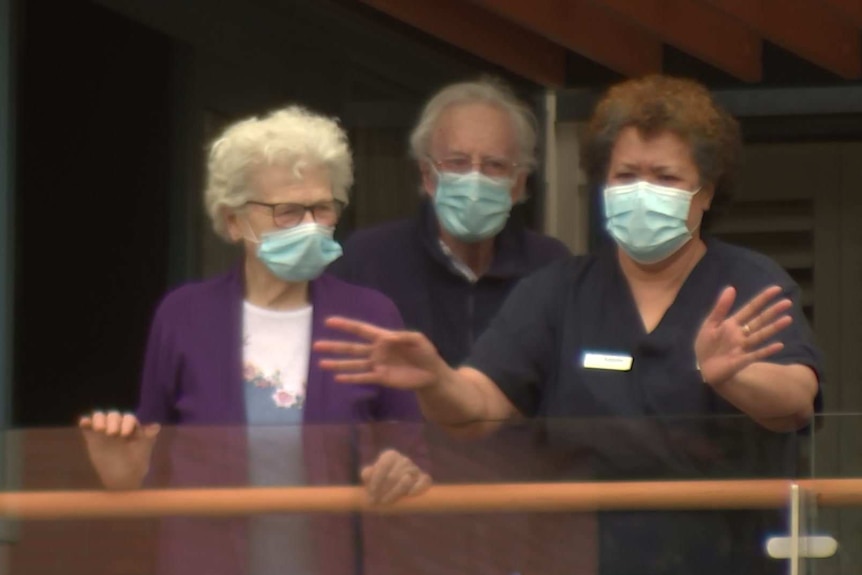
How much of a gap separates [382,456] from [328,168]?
76cm

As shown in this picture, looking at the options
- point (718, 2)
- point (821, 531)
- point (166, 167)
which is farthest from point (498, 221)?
point (166, 167)

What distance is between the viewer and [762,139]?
23.5 feet

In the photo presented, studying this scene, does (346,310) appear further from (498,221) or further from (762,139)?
(762,139)

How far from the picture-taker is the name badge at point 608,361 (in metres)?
3.92

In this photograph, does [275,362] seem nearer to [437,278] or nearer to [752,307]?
[437,278]

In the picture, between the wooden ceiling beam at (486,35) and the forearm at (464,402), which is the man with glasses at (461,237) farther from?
the wooden ceiling beam at (486,35)

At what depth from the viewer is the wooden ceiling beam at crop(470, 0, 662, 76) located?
6277 millimetres

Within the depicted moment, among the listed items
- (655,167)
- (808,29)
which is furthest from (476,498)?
(808,29)

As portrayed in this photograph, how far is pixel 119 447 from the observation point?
372cm

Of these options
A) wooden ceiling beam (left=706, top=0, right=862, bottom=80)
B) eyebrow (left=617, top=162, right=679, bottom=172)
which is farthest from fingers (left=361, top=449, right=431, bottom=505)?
wooden ceiling beam (left=706, top=0, right=862, bottom=80)

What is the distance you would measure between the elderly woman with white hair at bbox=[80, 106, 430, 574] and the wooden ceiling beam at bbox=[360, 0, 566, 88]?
216 cm

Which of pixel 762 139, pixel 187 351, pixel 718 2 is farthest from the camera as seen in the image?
pixel 762 139

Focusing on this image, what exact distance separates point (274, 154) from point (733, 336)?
1089 millimetres

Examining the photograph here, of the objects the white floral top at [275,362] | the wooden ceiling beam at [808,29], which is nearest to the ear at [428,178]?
the white floral top at [275,362]
